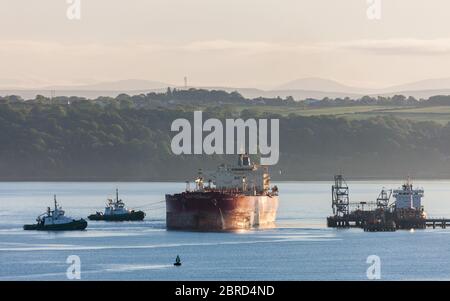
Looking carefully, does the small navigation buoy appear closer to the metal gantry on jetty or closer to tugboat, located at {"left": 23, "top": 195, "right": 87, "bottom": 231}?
tugboat, located at {"left": 23, "top": 195, "right": 87, "bottom": 231}

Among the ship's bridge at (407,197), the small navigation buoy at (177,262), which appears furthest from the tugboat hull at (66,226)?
the small navigation buoy at (177,262)

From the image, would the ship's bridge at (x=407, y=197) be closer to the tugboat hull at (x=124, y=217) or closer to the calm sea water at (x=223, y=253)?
the calm sea water at (x=223, y=253)

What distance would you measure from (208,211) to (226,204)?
5.55 feet

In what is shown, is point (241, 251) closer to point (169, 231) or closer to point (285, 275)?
point (285, 275)

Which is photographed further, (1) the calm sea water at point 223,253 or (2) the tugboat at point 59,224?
(2) the tugboat at point 59,224

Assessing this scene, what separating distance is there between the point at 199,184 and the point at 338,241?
22.6 meters

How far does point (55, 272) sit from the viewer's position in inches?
3354

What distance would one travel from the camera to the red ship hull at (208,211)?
4643 inches

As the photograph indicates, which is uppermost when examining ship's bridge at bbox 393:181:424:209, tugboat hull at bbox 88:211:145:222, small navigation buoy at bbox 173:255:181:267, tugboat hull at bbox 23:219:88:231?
ship's bridge at bbox 393:181:424:209

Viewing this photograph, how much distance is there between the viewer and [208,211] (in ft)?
389

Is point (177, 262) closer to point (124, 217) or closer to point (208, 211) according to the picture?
point (208, 211)

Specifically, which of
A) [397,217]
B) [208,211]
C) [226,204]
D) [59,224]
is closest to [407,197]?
[397,217]

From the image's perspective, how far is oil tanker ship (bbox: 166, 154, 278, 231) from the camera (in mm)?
118562

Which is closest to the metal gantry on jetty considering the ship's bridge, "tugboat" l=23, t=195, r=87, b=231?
the ship's bridge
